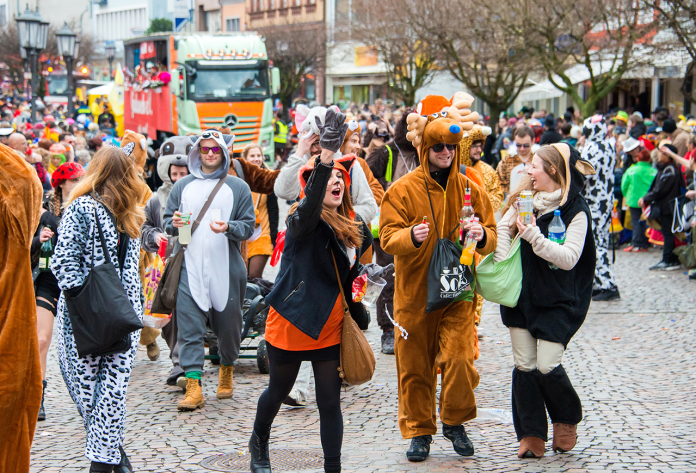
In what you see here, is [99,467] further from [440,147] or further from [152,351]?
[152,351]

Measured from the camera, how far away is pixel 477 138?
741 cm

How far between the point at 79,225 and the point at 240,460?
66.4 inches

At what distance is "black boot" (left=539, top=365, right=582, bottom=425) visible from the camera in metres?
4.66

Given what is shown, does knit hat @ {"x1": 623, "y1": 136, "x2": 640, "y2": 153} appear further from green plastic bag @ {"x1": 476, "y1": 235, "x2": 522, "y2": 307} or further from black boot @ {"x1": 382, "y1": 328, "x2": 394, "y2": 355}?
green plastic bag @ {"x1": 476, "y1": 235, "x2": 522, "y2": 307}

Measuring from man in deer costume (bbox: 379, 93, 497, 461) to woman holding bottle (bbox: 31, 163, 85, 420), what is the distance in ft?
7.49

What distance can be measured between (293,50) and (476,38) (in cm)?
2143

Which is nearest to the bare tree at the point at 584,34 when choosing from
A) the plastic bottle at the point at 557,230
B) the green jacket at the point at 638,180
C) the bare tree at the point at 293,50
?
the green jacket at the point at 638,180

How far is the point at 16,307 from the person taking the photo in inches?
126

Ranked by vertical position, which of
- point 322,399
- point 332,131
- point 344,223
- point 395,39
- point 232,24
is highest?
point 232,24

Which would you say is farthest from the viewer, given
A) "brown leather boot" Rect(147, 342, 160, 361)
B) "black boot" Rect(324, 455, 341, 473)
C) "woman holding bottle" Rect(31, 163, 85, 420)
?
"brown leather boot" Rect(147, 342, 160, 361)

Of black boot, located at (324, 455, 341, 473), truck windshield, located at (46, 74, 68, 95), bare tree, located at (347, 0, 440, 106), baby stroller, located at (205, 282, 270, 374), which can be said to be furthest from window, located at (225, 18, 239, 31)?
black boot, located at (324, 455, 341, 473)

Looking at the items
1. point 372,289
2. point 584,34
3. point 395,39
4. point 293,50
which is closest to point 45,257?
point 372,289

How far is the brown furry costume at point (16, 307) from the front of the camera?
3.17m

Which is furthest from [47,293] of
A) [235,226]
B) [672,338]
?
[672,338]
